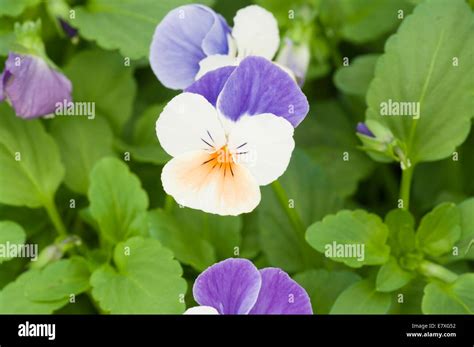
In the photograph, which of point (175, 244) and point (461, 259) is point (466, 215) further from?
point (175, 244)

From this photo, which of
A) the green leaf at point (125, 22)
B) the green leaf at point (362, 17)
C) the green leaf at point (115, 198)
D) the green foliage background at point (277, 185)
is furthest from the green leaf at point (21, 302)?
the green leaf at point (362, 17)

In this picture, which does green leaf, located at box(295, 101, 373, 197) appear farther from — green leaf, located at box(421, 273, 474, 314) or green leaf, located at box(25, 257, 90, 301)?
green leaf, located at box(25, 257, 90, 301)

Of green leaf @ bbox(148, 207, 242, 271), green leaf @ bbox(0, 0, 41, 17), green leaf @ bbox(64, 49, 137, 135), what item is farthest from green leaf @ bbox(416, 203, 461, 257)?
green leaf @ bbox(0, 0, 41, 17)

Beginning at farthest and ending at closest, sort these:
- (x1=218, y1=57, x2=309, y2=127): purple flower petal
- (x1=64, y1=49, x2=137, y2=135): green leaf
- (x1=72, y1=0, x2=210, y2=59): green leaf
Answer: (x1=64, y1=49, x2=137, y2=135): green leaf
(x1=72, y1=0, x2=210, y2=59): green leaf
(x1=218, y1=57, x2=309, y2=127): purple flower petal

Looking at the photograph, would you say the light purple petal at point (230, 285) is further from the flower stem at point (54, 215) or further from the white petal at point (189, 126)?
the flower stem at point (54, 215)

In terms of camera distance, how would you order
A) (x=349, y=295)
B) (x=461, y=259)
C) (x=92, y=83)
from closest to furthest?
(x=349, y=295) < (x=461, y=259) < (x=92, y=83)

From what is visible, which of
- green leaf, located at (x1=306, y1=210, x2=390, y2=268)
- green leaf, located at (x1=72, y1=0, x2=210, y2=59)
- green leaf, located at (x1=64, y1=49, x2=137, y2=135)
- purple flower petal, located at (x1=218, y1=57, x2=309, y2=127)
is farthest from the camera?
green leaf, located at (x1=64, y1=49, x2=137, y2=135)
